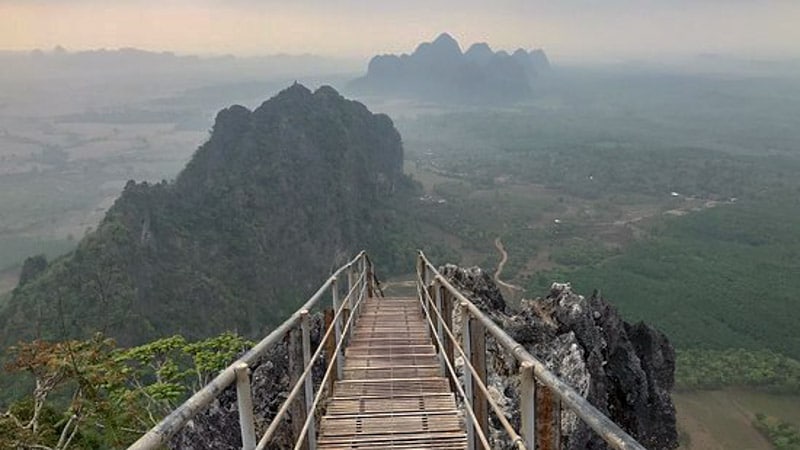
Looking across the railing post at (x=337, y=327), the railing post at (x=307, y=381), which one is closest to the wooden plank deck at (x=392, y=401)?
the railing post at (x=337, y=327)

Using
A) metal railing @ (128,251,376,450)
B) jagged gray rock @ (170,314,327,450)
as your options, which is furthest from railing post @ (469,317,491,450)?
jagged gray rock @ (170,314,327,450)

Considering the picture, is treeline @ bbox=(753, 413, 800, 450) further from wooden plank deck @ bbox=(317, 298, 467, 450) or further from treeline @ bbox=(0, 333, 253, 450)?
wooden plank deck @ bbox=(317, 298, 467, 450)

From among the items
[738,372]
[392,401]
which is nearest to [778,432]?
[738,372]

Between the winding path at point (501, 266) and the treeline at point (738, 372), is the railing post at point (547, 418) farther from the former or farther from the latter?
the winding path at point (501, 266)

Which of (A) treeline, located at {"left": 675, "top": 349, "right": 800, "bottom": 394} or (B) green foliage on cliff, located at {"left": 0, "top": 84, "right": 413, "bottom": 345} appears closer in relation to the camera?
(B) green foliage on cliff, located at {"left": 0, "top": 84, "right": 413, "bottom": 345}

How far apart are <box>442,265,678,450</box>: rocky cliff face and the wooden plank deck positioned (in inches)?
61.1

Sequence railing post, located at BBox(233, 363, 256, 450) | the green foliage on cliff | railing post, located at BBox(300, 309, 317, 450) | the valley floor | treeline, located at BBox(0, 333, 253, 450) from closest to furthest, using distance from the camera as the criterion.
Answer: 1. railing post, located at BBox(233, 363, 256, 450)
2. railing post, located at BBox(300, 309, 317, 450)
3. treeline, located at BBox(0, 333, 253, 450)
4. the valley floor
5. the green foliage on cliff

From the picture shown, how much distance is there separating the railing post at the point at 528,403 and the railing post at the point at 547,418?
0.05 ft

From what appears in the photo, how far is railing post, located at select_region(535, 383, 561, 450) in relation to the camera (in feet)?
6.93

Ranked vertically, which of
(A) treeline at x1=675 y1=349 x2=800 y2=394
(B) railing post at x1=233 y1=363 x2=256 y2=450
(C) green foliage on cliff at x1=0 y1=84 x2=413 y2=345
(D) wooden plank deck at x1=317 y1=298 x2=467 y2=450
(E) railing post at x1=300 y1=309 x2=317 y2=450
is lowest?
(A) treeline at x1=675 y1=349 x2=800 y2=394

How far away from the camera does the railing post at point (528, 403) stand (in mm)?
2104

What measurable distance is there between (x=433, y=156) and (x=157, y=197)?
335 feet

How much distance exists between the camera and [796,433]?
30.3 m

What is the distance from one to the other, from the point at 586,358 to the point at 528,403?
10.6 m
